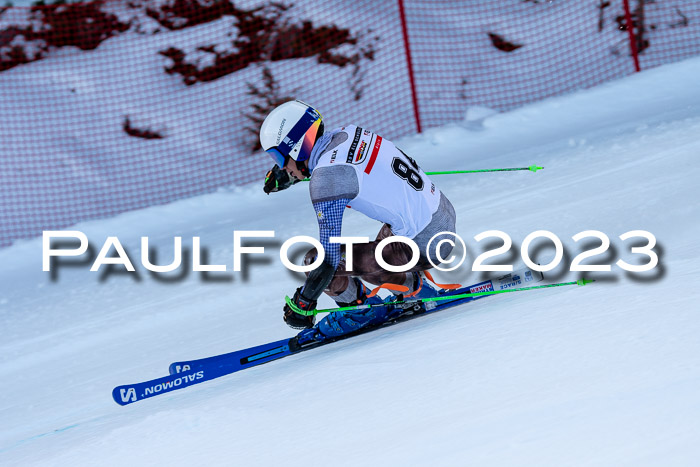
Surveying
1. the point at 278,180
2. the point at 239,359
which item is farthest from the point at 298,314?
the point at 278,180

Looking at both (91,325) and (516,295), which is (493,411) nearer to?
(516,295)

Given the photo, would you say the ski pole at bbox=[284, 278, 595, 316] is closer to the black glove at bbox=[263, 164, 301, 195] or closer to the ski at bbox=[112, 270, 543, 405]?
the ski at bbox=[112, 270, 543, 405]

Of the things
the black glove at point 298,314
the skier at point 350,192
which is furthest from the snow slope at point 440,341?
the skier at point 350,192

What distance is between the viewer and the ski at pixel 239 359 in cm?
401

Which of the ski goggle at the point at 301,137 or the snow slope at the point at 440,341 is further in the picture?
the ski goggle at the point at 301,137

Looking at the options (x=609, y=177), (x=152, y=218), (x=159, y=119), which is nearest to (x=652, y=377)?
(x=609, y=177)

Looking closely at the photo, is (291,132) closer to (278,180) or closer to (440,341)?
(278,180)

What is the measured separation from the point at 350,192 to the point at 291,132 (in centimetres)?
42

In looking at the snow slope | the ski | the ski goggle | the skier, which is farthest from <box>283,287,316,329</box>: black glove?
the ski goggle

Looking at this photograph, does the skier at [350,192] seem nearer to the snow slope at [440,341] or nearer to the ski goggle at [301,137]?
the ski goggle at [301,137]

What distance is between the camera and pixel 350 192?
12.1 ft

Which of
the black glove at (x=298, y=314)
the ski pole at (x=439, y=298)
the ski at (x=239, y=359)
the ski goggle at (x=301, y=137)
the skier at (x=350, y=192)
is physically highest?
the ski goggle at (x=301, y=137)

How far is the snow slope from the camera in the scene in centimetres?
243

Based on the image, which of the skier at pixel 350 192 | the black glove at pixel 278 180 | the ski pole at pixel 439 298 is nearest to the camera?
the skier at pixel 350 192
